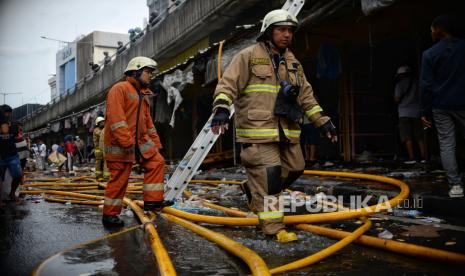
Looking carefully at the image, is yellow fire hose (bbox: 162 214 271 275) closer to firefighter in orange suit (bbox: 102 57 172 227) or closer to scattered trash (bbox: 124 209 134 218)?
firefighter in orange suit (bbox: 102 57 172 227)

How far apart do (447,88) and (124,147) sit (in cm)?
337

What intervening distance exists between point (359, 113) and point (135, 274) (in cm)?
796

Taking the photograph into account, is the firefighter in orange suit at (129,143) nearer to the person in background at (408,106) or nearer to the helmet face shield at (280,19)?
the helmet face shield at (280,19)

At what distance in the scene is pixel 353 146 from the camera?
8.99 metres

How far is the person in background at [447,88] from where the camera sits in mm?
4066

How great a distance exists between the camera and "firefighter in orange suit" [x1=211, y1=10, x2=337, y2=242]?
10.4 feet

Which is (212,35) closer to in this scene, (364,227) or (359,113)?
(359,113)

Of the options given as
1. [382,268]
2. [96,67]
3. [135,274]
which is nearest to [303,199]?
[382,268]

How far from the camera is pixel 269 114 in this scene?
129 inches

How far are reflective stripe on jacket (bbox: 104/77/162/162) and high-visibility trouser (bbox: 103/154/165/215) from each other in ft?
0.25

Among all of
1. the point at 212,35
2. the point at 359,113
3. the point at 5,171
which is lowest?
the point at 5,171

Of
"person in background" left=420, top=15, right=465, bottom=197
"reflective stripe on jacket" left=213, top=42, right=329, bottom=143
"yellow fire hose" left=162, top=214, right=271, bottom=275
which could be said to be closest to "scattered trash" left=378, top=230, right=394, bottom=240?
"reflective stripe on jacket" left=213, top=42, right=329, bottom=143

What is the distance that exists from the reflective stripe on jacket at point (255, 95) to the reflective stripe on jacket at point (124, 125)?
1.21 meters

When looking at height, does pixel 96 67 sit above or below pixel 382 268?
above
